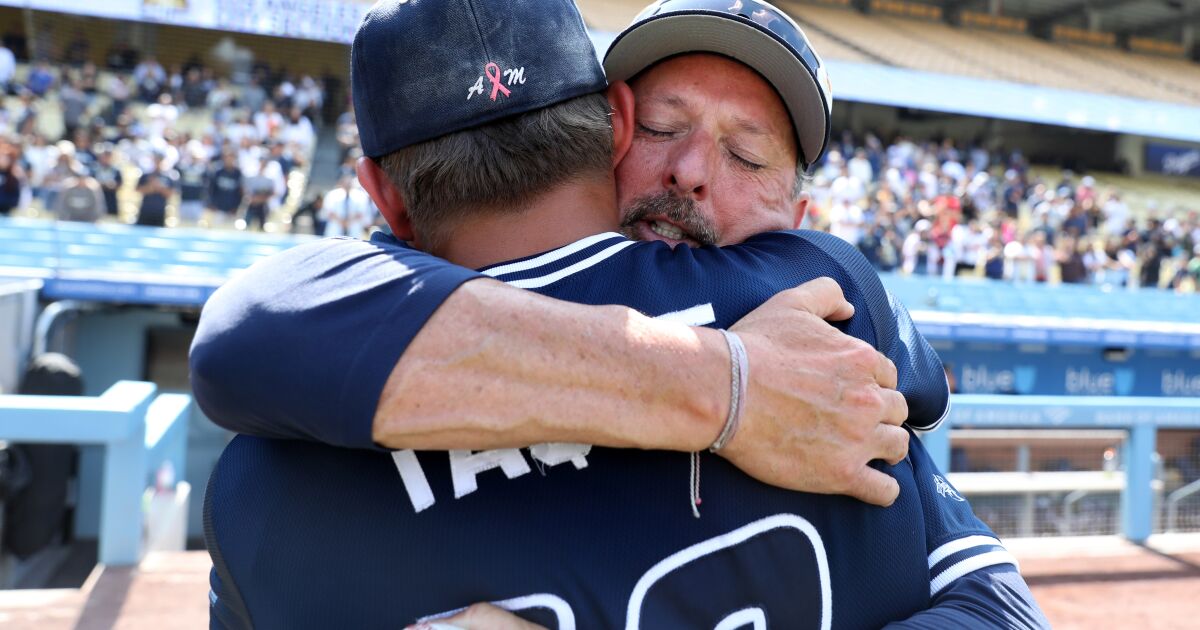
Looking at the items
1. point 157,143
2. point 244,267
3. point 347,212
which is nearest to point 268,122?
point 157,143

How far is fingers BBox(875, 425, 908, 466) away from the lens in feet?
4.04

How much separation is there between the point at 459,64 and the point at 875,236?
1452cm

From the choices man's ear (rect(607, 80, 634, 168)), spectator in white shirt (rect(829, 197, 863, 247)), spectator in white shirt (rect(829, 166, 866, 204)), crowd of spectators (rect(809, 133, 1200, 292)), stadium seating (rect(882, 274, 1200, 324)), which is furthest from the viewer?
spectator in white shirt (rect(829, 166, 866, 204))

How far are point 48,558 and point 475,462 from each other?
26.7 feet

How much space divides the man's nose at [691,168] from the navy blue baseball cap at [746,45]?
0.14 metres

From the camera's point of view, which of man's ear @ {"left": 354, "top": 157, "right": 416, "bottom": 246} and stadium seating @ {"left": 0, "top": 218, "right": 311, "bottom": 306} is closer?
man's ear @ {"left": 354, "top": 157, "right": 416, "bottom": 246}

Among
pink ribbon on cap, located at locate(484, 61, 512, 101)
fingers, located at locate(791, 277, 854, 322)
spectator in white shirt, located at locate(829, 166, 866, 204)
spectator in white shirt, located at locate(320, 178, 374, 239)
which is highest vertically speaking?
spectator in white shirt, located at locate(829, 166, 866, 204)

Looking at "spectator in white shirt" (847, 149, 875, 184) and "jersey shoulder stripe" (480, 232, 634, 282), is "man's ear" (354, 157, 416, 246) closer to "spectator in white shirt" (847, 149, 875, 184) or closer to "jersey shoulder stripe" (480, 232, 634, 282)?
"jersey shoulder stripe" (480, 232, 634, 282)

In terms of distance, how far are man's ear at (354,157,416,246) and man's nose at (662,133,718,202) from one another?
0.43 metres

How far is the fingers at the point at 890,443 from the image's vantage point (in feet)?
4.04

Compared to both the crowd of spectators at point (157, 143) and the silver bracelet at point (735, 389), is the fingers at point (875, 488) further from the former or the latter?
the crowd of spectators at point (157, 143)

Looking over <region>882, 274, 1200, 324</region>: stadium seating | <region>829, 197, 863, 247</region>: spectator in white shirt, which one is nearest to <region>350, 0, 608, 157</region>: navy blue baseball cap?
<region>882, 274, 1200, 324</region>: stadium seating

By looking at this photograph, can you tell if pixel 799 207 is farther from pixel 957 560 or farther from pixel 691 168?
pixel 957 560

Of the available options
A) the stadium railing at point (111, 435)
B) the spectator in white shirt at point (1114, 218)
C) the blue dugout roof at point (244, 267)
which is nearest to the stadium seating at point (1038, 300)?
the blue dugout roof at point (244, 267)
